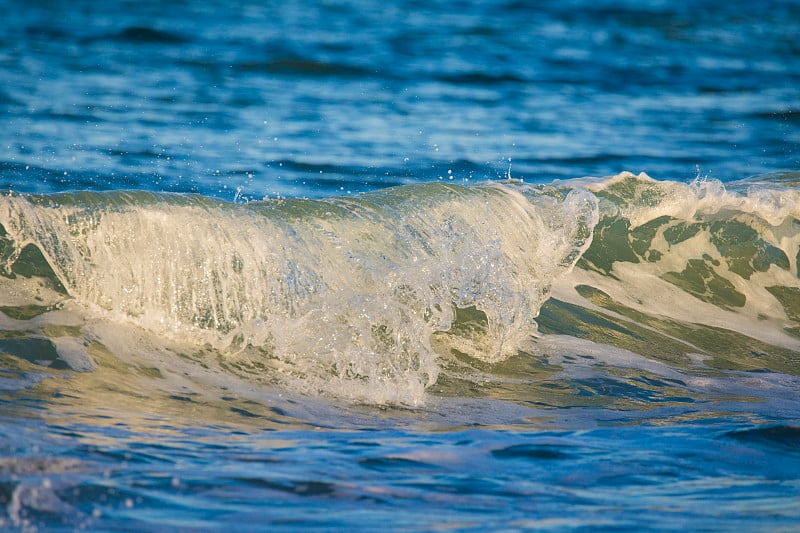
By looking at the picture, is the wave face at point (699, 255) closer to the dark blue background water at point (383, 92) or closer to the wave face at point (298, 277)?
the wave face at point (298, 277)

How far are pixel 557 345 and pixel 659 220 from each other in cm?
A: 164

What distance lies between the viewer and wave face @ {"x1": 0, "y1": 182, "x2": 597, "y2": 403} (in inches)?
168

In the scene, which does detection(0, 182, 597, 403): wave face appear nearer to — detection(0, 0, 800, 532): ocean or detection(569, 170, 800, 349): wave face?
detection(0, 0, 800, 532): ocean

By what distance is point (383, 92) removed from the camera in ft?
39.2

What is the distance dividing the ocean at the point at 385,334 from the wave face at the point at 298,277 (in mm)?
13

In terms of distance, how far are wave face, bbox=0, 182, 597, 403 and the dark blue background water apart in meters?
2.62

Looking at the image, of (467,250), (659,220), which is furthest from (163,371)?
(659,220)

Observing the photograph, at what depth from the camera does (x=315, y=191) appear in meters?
7.82

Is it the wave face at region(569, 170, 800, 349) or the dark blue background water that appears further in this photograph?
the dark blue background water

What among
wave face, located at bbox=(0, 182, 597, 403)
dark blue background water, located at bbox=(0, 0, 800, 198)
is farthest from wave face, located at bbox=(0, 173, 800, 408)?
dark blue background water, located at bbox=(0, 0, 800, 198)

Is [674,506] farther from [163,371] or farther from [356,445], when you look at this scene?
[163,371]

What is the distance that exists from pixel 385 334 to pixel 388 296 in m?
0.25

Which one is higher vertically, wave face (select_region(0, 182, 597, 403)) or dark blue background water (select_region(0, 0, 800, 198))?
dark blue background water (select_region(0, 0, 800, 198))

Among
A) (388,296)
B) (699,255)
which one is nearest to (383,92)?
(699,255)
